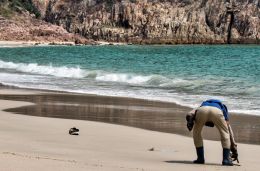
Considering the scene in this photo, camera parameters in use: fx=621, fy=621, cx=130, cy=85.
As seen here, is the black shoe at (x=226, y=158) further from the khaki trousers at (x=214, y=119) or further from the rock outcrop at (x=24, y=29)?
the rock outcrop at (x=24, y=29)

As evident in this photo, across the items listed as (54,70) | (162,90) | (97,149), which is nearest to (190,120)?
(97,149)

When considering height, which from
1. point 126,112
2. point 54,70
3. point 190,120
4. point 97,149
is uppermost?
point 190,120

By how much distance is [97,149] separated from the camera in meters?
11.1

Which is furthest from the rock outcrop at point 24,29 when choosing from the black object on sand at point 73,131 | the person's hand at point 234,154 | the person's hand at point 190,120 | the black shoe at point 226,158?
the black shoe at point 226,158

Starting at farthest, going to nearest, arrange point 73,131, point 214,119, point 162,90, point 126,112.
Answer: point 162,90, point 126,112, point 73,131, point 214,119

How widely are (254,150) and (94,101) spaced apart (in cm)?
1078

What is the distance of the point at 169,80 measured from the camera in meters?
32.2

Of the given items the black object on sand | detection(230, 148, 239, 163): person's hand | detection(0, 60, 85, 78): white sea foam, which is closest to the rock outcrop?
detection(0, 60, 85, 78): white sea foam

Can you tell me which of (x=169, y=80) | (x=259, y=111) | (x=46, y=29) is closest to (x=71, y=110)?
(x=259, y=111)

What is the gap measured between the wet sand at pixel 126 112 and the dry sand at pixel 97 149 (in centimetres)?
97

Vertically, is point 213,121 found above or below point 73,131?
above

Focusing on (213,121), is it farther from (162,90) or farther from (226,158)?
(162,90)

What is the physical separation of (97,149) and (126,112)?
6.91 m

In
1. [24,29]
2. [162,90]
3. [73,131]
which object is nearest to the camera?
[73,131]
